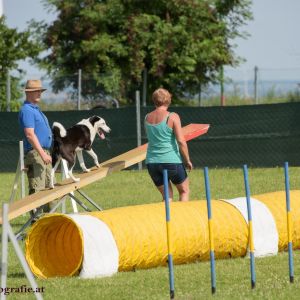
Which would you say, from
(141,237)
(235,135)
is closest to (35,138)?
(141,237)

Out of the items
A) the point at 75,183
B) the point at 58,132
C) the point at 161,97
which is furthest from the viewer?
the point at 58,132

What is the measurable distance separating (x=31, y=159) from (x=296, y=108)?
899cm

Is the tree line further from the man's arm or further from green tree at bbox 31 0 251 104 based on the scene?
the man's arm

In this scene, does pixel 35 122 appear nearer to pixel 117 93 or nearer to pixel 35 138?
pixel 35 138

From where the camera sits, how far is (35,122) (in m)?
12.4

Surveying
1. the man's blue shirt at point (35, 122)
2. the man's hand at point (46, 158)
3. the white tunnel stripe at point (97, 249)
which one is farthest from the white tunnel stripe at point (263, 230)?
the man's blue shirt at point (35, 122)

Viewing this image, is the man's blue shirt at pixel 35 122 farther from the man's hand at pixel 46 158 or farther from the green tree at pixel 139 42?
the green tree at pixel 139 42

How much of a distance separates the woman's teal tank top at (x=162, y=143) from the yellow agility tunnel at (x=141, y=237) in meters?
0.76

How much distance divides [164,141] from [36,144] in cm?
154

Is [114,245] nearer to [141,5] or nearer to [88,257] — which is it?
[88,257]

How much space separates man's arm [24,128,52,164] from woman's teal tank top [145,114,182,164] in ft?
4.15

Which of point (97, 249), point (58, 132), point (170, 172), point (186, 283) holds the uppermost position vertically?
point (58, 132)

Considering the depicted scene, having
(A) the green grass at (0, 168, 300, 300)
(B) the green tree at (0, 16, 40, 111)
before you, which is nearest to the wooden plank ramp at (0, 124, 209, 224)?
(A) the green grass at (0, 168, 300, 300)

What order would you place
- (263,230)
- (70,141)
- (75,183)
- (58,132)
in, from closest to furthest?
(263,230), (75,183), (58,132), (70,141)
